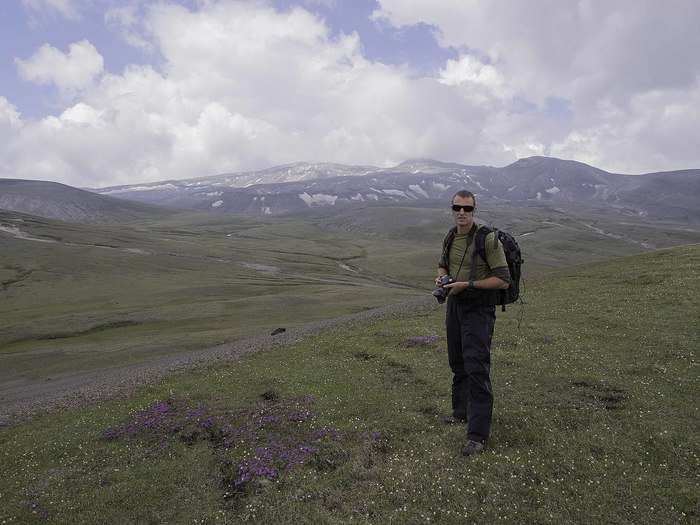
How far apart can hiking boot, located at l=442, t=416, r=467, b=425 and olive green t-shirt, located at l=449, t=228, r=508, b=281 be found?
4.71m

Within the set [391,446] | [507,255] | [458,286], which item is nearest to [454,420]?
[391,446]

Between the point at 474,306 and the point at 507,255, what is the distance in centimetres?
166

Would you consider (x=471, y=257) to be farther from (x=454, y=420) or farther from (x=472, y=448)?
(x=454, y=420)

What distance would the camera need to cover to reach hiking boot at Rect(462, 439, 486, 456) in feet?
39.9

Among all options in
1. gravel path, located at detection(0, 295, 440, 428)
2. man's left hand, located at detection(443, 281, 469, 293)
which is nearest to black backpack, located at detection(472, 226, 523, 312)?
man's left hand, located at detection(443, 281, 469, 293)

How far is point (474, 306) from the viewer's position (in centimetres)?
1220

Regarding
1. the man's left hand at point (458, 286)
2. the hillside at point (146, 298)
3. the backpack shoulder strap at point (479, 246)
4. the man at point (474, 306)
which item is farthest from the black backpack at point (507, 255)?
the hillside at point (146, 298)

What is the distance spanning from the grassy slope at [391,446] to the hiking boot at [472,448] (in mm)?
263

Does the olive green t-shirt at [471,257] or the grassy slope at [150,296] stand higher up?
the olive green t-shirt at [471,257]

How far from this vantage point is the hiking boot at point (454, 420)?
1414cm

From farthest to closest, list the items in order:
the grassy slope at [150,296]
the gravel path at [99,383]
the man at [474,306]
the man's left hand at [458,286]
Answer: the grassy slope at [150,296] < the gravel path at [99,383] < the man at [474,306] < the man's left hand at [458,286]

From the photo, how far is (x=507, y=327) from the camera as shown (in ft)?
92.7

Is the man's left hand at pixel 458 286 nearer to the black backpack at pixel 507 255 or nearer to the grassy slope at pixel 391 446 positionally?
the black backpack at pixel 507 255

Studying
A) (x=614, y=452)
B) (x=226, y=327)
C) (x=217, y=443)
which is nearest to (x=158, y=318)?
(x=226, y=327)
